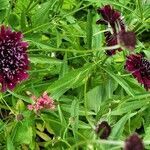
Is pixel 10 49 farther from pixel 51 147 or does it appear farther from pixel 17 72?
pixel 51 147

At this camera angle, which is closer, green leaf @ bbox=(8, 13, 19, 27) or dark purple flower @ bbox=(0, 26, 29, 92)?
dark purple flower @ bbox=(0, 26, 29, 92)

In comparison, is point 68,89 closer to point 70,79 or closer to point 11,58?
point 70,79

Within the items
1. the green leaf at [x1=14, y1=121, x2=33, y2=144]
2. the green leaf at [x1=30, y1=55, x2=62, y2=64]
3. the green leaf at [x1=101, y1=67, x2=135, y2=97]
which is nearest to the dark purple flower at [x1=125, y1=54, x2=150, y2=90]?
the green leaf at [x1=101, y1=67, x2=135, y2=97]

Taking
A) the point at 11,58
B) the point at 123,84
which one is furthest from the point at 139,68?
the point at 11,58

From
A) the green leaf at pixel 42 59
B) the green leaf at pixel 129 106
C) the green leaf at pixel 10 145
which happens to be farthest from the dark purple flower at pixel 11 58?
the green leaf at pixel 129 106

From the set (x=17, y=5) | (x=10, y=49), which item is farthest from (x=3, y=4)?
(x=10, y=49)

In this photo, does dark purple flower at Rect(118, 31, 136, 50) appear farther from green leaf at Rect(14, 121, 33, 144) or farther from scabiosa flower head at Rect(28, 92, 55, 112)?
green leaf at Rect(14, 121, 33, 144)
